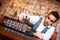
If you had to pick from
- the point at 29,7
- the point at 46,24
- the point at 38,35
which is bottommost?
the point at 38,35

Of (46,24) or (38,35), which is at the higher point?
(46,24)

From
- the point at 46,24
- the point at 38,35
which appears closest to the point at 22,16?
the point at 46,24

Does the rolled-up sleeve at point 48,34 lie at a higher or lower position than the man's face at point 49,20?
lower

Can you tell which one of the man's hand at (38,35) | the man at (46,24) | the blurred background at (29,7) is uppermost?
the blurred background at (29,7)

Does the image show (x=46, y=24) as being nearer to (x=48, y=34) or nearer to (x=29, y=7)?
(x=48, y=34)

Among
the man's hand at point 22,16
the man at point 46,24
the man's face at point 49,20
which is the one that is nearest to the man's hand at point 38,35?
the man at point 46,24

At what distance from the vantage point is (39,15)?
273cm

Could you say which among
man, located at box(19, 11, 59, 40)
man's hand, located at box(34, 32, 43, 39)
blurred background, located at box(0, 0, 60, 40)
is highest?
blurred background, located at box(0, 0, 60, 40)

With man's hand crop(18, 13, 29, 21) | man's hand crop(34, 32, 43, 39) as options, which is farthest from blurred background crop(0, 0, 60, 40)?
man's hand crop(34, 32, 43, 39)

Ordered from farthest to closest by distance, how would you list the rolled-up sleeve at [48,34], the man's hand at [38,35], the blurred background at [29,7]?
1. the blurred background at [29,7]
2. the rolled-up sleeve at [48,34]
3. the man's hand at [38,35]

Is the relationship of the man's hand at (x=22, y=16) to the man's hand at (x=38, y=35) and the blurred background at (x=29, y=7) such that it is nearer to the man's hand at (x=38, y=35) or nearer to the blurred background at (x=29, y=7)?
the blurred background at (x=29, y=7)

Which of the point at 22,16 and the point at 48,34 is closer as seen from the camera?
the point at 48,34

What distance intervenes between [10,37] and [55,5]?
110 cm

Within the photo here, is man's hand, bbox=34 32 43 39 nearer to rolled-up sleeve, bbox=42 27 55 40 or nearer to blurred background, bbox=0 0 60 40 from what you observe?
rolled-up sleeve, bbox=42 27 55 40
